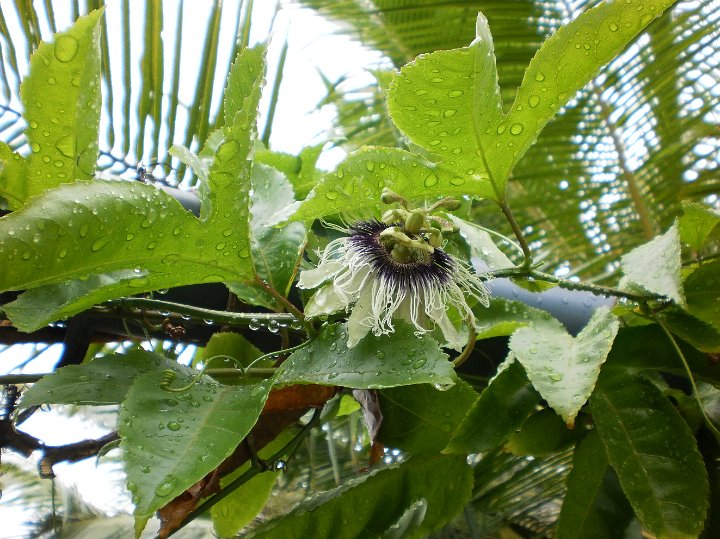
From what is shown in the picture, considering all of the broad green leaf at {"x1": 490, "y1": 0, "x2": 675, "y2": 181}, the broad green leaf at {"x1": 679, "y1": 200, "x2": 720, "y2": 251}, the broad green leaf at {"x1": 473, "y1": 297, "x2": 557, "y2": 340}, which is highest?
the broad green leaf at {"x1": 490, "y1": 0, "x2": 675, "y2": 181}

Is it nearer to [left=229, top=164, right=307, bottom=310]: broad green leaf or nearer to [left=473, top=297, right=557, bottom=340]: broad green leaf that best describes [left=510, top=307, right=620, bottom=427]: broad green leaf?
[left=473, top=297, right=557, bottom=340]: broad green leaf

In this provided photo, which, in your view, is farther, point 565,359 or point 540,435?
point 540,435

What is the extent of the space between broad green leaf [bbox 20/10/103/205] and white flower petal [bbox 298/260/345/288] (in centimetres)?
20

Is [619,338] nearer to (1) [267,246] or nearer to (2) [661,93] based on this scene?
(1) [267,246]

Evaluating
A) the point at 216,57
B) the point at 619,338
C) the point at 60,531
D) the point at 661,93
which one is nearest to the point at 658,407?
the point at 619,338

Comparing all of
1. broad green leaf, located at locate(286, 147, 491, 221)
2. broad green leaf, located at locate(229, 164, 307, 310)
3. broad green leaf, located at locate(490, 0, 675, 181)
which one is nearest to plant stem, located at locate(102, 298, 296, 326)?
broad green leaf, located at locate(229, 164, 307, 310)

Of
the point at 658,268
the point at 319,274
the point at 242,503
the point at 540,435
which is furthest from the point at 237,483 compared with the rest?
the point at 658,268

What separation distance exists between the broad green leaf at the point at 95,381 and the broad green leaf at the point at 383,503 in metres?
0.19

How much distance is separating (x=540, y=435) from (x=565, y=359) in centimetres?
18

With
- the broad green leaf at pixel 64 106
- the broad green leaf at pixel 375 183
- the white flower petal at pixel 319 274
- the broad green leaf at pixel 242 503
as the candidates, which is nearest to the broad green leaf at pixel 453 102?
the broad green leaf at pixel 375 183

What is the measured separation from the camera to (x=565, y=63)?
0.54m

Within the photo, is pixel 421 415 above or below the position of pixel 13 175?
below

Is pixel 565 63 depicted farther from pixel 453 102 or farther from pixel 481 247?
pixel 481 247

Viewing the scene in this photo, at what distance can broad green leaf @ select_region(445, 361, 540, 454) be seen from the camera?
587 mm
